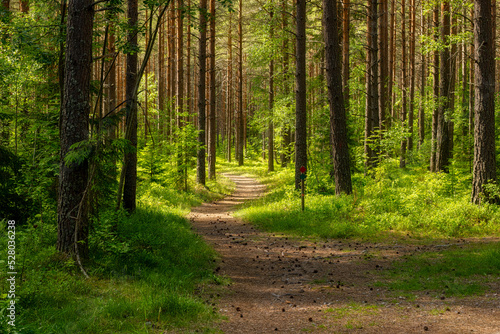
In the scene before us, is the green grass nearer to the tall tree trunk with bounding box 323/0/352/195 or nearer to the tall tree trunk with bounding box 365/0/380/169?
the tall tree trunk with bounding box 323/0/352/195

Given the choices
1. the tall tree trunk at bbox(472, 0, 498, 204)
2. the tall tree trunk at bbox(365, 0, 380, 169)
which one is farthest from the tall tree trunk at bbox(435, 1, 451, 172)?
the tall tree trunk at bbox(472, 0, 498, 204)

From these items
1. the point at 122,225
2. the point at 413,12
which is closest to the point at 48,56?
the point at 122,225

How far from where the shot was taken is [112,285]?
558 centimetres

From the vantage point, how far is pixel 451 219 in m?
10.2

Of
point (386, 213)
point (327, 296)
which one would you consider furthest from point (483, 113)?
point (327, 296)

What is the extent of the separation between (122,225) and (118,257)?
2455 millimetres

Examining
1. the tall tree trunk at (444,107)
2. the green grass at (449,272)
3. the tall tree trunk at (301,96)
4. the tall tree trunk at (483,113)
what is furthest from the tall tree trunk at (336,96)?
the tall tree trunk at (444,107)

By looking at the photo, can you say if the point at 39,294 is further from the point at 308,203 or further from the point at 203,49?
the point at 203,49

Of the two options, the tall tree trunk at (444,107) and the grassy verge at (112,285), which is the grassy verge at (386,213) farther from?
the grassy verge at (112,285)

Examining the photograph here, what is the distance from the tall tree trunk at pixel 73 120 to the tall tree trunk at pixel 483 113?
33.9 feet

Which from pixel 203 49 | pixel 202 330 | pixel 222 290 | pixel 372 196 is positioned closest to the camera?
pixel 202 330

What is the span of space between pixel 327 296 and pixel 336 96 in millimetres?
8456

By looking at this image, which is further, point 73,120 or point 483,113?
point 483,113

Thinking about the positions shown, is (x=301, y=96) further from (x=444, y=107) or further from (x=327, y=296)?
(x=327, y=296)
